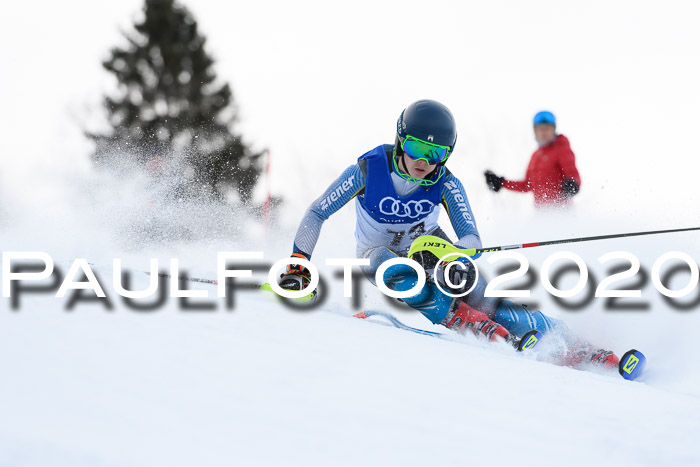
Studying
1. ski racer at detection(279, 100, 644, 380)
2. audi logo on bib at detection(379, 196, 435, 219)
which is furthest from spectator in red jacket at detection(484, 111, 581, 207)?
audi logo on bib at detection(379, 196, 435, 219)

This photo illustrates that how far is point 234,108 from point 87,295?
12.7m

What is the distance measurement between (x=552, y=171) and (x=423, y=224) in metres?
2.47

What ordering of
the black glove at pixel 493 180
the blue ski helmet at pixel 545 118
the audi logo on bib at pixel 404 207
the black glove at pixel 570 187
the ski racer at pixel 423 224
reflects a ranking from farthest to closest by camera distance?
the black glove at pixel 493 180
the blue ski helmet at pixel 545 118
the black glove at pixel 570 187
the audi logo on bib at pixel 404 207
the ski racer at pixel 423 224

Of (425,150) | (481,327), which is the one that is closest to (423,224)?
(425,150)

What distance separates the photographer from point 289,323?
8.63 ft

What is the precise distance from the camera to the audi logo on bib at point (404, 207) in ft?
12.8

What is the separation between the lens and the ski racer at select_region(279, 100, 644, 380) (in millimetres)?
3525

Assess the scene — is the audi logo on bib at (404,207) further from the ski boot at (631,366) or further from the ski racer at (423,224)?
the ski boot at (631,366)

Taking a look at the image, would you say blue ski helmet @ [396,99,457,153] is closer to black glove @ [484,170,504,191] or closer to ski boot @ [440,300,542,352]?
ski boot @ [440,300,542,352]

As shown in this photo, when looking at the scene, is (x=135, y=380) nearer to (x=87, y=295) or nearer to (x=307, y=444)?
(x=307, y=444)

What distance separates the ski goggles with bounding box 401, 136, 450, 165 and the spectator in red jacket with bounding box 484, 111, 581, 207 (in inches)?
103

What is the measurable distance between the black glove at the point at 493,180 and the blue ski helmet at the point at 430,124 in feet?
8.81

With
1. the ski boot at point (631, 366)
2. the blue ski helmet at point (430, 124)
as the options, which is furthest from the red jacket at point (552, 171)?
the ski boot at point (631, 366)

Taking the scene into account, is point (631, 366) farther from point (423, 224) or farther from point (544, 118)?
point (544, 118)
